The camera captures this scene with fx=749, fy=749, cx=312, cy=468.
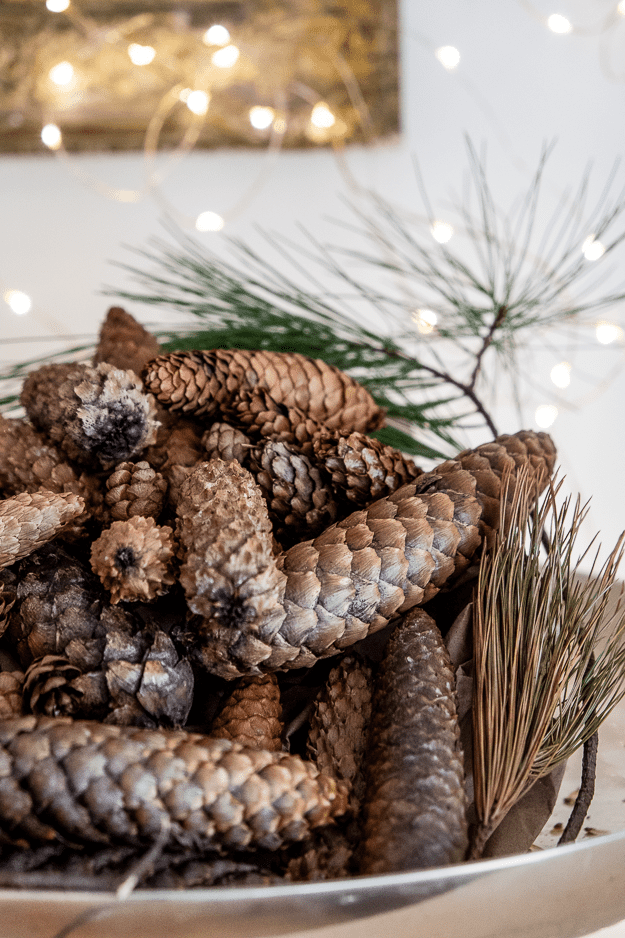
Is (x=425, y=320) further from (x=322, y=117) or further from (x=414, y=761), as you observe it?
(x=322, y=117)

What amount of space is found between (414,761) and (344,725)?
38mm

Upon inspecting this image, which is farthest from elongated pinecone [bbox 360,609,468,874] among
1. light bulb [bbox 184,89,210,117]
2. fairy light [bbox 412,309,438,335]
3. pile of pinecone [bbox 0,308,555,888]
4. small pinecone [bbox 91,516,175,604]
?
light bulb [bbox 184,89,210,117]

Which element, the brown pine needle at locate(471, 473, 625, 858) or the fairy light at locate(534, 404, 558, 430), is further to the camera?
the fairy light at locate(534, 404, 558, 430)

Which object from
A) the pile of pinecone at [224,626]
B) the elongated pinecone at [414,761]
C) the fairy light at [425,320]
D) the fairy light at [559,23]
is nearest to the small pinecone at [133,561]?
the pile of pinecone at [224,626]

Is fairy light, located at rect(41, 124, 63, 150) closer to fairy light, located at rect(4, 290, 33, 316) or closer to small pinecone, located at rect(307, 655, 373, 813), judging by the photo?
fairy light, located at rect(4, 290, 33, 316)

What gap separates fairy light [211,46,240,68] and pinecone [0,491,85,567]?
0.96m

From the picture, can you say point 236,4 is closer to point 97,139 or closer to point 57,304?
point 97,139

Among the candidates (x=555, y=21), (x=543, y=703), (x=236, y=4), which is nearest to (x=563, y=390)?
(x=555, y=21)

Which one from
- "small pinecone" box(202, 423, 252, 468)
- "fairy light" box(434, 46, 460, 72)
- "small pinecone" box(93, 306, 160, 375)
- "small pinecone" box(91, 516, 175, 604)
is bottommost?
"small pinecone" box(91, 516, 175, 604)

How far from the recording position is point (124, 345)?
0.42m

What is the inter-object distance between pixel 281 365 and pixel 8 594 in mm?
178

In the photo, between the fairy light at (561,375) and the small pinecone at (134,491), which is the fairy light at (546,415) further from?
the small pinecone at (134,491)

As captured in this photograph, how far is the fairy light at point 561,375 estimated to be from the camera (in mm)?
960

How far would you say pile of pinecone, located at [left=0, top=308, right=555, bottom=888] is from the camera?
0.81ft
